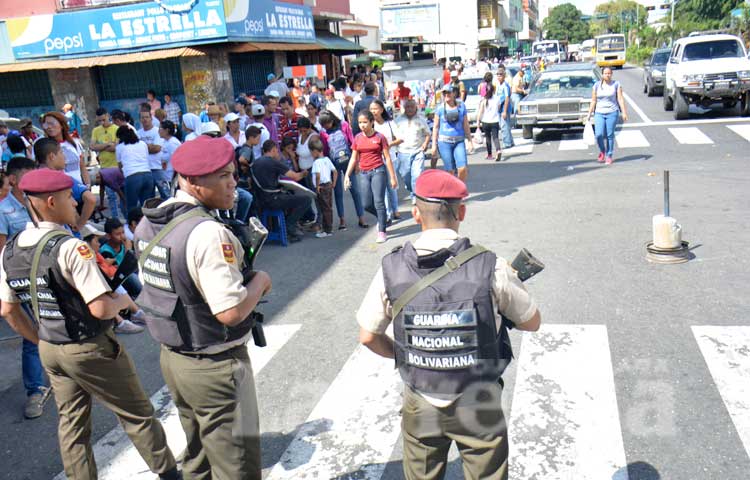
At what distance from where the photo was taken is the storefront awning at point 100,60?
18.8 m

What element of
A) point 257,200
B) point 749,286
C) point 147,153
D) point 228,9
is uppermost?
point 228,9

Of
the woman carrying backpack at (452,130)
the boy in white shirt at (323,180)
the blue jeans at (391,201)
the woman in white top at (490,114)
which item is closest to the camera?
the boy in white shirt at (323,180)

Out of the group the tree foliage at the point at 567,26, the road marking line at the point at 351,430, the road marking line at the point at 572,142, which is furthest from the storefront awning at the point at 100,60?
the tree foliage at the point at 567,26

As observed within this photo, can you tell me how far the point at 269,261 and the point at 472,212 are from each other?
340cm

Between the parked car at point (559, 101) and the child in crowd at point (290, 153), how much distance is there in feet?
28.9

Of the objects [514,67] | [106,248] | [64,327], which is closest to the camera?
[64,327]

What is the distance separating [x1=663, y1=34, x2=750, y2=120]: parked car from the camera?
17375 mm

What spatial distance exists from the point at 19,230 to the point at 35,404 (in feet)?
5.29

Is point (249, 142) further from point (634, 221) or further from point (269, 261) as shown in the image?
point (634, 221)

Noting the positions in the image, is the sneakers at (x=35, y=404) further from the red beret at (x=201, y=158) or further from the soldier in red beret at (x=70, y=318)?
the red beret at (x=201, y=158)

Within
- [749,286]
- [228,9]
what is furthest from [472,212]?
[228,9]

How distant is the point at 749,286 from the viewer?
21.4ft

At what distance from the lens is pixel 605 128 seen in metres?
12.8

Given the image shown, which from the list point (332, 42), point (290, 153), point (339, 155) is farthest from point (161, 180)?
point (332, 42)
